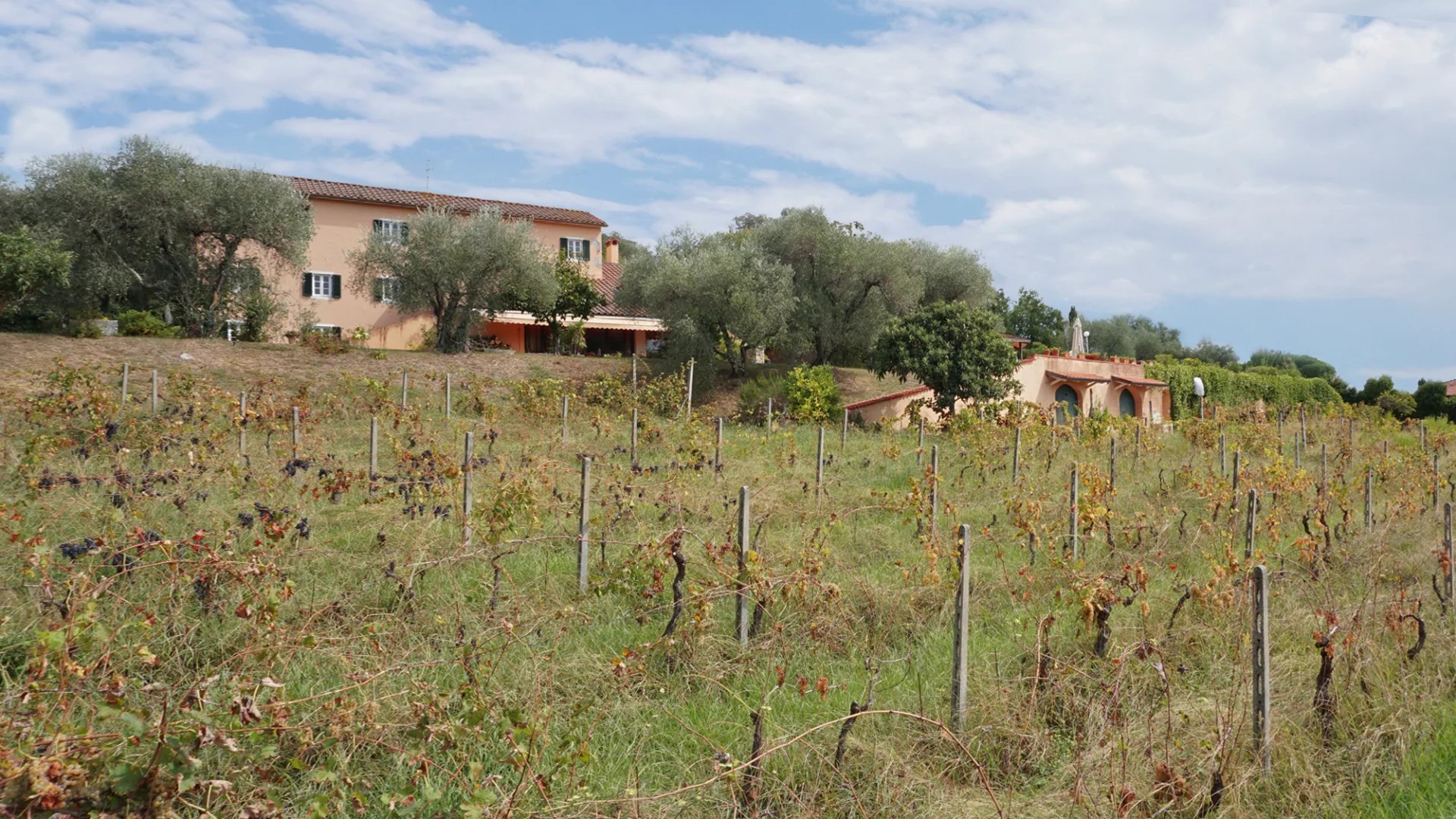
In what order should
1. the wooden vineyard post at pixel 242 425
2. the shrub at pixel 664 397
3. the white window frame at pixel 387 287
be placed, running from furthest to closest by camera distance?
the white window frame at pixel 387 287 < the shrub at pixel 664 397 < the wooden vineyard post at pixel 242 425

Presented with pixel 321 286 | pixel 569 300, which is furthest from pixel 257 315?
pixel 569 300

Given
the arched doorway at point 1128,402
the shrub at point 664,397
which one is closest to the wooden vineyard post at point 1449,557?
the shrub at point 664,397

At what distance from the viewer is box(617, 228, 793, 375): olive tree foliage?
96.4 feet

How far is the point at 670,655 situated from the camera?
19.7 ft

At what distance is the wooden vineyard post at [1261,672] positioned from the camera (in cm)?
486

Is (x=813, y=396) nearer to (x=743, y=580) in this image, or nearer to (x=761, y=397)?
(x=761, y=397)

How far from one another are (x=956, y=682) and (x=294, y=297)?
34.5 m

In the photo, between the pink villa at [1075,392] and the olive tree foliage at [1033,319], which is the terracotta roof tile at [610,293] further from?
the olive tree foliage at [1033,319]

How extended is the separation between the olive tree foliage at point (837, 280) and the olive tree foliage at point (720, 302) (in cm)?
103

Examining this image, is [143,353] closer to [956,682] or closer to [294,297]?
[294,297]

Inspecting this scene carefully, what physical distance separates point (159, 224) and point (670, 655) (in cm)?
2657

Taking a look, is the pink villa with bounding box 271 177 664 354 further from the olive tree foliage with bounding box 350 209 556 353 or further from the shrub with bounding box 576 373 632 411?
the shrub with bounding box 576 373 632 411

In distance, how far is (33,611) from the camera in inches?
235

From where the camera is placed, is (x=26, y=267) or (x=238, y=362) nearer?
(x=26, y=267)
